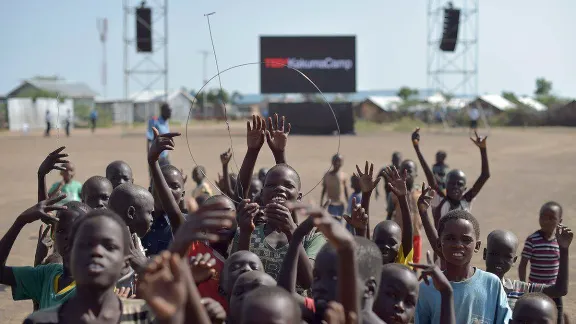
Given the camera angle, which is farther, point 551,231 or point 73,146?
point 73,146

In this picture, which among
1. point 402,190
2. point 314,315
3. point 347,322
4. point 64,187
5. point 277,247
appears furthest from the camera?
point 64,187

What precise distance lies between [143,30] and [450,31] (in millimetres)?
14318

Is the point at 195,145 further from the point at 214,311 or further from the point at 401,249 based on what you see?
the point at 214,311

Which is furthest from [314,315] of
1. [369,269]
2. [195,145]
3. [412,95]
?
[412,95]

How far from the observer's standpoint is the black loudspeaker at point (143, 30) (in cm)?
3138

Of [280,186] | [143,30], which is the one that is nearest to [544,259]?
[280,186]

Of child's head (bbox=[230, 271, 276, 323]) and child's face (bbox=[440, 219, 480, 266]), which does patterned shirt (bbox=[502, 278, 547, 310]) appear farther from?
child's head (bbox=[230, 271, 276, 323])

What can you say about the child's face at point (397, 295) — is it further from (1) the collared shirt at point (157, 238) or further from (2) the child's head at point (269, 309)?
(1) the collared shirt at point (157, 238)

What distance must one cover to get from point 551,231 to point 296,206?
12.8 ft

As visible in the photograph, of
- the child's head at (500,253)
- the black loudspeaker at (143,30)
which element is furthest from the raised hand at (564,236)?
the black loudspeaker at (143,30)

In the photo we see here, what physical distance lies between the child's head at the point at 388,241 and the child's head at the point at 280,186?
65cm

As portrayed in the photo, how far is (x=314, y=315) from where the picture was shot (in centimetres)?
286

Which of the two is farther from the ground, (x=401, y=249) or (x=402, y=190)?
(x=402, y=190)

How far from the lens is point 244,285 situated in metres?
3.06
